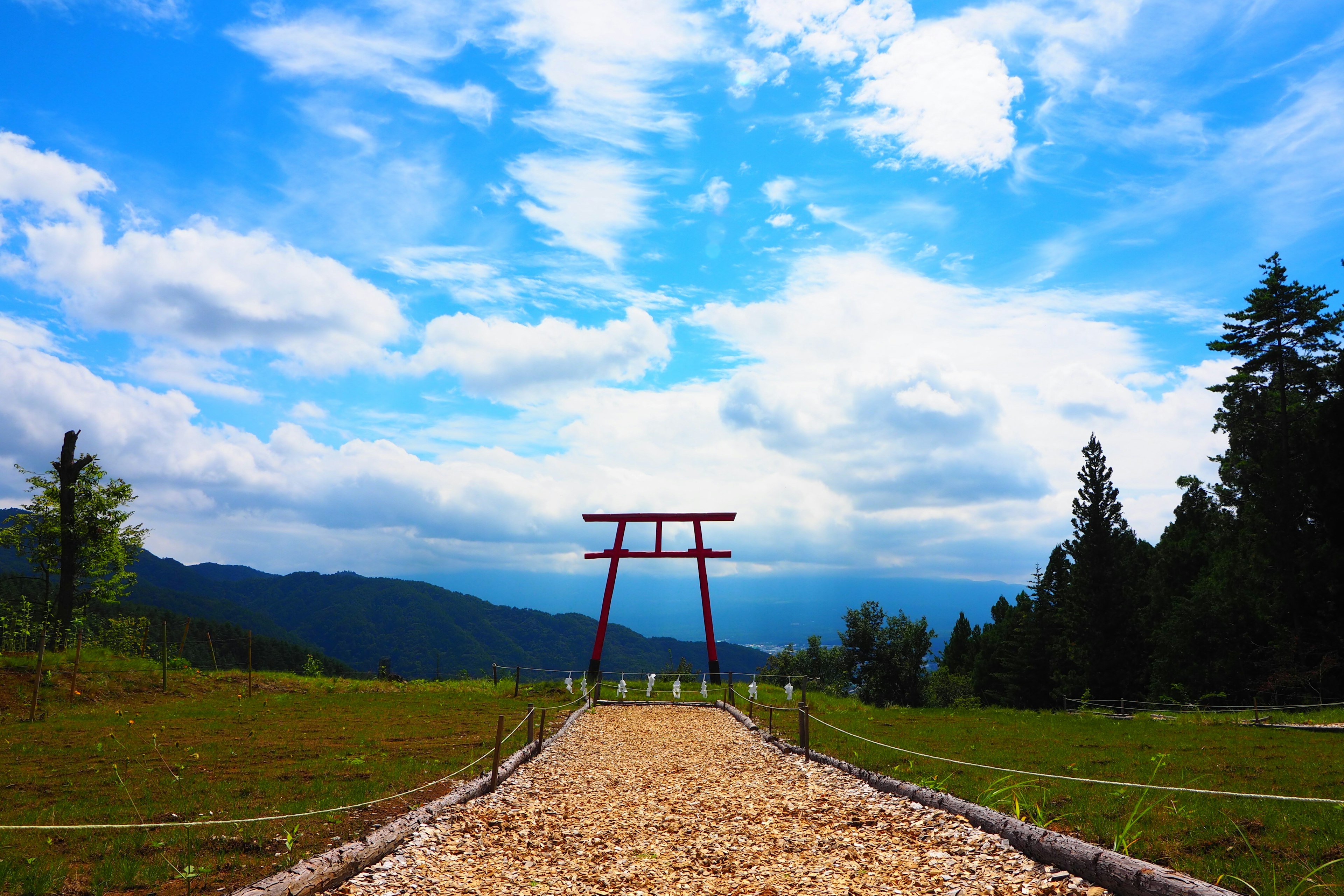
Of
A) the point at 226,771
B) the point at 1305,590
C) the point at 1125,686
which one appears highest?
the point at 1305,590

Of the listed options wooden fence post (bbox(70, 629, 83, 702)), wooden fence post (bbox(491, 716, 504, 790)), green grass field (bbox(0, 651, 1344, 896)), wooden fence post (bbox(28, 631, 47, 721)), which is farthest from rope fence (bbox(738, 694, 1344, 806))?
wooden fence post (bbox(70, 629, 83, 702))

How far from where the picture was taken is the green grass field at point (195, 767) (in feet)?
21.2

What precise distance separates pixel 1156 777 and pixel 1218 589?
34.1 metres

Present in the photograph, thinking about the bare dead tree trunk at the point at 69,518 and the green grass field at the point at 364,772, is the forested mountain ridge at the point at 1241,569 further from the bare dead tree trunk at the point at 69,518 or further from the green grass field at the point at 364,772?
the bare dead tree trunk at the point at 69,518

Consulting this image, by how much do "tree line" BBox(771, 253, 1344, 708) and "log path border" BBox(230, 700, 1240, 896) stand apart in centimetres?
2750

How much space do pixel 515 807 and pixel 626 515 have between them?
1838cm

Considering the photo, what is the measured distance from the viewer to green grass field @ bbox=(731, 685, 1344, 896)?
638 cm

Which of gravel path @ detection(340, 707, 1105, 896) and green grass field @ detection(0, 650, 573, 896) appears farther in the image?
gravel path @ detection(340, 707, 1105, 896)

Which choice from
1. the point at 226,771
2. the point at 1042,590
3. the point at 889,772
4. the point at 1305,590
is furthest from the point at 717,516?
the point at 1042,590

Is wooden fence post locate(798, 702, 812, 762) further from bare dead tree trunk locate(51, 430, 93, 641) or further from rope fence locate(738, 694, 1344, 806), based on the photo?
bare dead tree trunk locate(51, 430, 93, 641)

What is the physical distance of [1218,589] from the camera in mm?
37562

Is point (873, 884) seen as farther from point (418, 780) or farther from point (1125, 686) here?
point (1125, 686)

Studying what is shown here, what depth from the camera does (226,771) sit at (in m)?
10.8

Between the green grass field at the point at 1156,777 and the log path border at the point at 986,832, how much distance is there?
0.42m
